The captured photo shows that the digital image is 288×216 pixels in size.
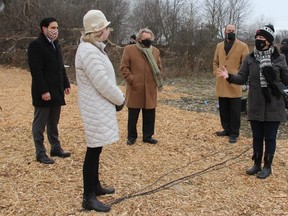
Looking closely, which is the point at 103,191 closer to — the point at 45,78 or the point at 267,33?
the point at 45,78

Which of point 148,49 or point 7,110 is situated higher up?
point 148,49

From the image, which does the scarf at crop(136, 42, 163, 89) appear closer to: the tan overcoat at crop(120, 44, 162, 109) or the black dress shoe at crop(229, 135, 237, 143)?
the tan overcoat at crop(120, 44, 162, 109)

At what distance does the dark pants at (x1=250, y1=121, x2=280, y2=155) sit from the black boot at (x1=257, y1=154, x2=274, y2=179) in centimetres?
7

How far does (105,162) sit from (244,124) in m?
3.79

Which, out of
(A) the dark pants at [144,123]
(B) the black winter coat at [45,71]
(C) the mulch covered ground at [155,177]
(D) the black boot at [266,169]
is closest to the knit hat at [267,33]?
(D) the black boot at [266,169]

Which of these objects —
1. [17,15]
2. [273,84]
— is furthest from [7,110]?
[17,15]

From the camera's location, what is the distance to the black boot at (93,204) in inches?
140

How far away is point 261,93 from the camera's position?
14.8 ft

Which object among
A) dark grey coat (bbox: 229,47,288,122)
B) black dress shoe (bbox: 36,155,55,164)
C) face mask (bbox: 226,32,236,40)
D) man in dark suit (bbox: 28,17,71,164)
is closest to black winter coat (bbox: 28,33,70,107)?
man in dark suit (bbox: 28,17,71,164)

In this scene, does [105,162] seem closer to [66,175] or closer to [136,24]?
[66,175]

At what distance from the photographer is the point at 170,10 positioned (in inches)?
1297

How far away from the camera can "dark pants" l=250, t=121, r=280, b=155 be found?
179 inches

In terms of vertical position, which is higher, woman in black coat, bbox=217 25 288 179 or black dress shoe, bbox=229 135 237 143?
woman in black coat, bbox=217 25 288 179

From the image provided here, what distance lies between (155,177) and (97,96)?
1665 millimetres
